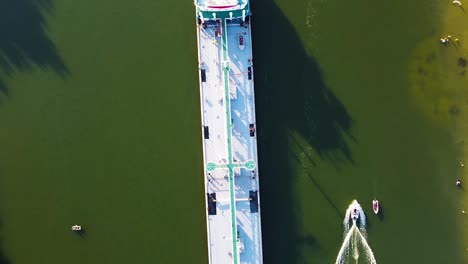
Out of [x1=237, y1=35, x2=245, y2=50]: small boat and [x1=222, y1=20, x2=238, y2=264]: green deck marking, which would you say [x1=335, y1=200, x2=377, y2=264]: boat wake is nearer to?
[x1=222, y1=20, x2=238, y2=264]: green deck marking

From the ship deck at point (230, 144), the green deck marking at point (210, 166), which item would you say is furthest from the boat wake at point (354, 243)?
the green deck marking at point (210, 166)

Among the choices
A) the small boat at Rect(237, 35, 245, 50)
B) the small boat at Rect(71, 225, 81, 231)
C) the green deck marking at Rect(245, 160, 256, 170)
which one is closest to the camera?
the green deck marking at Rect(245, 160, 256, 170)

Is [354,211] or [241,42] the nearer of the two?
[241,42]

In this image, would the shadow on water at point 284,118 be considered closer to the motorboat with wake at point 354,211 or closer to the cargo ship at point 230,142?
the cargo ship at point 230,142

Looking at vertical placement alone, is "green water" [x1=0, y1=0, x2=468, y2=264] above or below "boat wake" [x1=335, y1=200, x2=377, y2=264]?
above

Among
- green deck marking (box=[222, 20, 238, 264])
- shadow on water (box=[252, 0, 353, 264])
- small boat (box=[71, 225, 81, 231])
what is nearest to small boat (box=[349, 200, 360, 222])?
shadow on water (box=[252, 0, 353, 264])

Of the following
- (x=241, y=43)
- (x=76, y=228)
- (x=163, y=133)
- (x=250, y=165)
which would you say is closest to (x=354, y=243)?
(x=250, y=165)

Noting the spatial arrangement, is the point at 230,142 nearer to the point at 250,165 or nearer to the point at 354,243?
the point at 250,165
